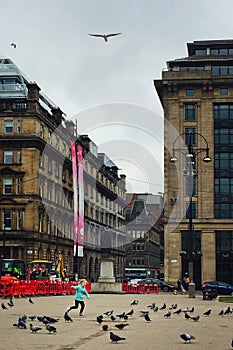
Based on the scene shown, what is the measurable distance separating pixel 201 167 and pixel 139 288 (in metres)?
21.2

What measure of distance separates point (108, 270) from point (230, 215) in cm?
2408

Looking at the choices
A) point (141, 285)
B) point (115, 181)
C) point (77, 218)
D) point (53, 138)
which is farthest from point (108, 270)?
point (115, 181)

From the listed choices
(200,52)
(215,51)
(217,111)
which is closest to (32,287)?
(217,111)

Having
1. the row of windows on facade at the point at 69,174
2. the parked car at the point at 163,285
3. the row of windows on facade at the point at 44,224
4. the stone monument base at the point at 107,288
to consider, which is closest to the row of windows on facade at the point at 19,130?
the row of windows on facade at the point at 69,174

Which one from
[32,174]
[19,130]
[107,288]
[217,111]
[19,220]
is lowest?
[107,288]

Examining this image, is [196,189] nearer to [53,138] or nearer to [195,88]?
[195,88]

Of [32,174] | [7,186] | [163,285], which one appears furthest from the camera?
[7,186]

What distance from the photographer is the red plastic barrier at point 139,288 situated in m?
59.3

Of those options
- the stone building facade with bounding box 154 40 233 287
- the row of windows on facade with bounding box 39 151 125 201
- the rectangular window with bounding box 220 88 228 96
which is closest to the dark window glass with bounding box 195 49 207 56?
the stone building facade with bounding box 154 40 233 287

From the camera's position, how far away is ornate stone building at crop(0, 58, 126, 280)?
251 ft

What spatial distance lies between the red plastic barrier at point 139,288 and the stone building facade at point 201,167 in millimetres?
9410

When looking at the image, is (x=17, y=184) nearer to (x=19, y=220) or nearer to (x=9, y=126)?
(x=19, y=220)

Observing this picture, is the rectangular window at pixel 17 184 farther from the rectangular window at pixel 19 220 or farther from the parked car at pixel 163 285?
the parked car at pixel 163 285

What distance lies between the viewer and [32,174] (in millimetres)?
77375
